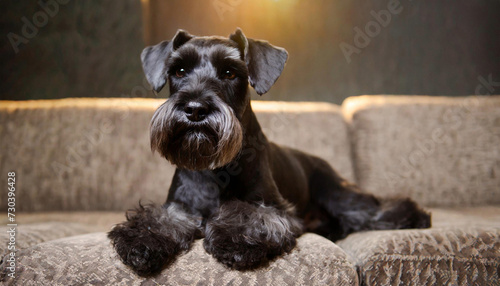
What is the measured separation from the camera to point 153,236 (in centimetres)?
134

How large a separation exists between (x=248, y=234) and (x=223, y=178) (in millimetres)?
344

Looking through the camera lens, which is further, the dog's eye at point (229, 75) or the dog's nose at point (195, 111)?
the dog's eye at point (229, 75)

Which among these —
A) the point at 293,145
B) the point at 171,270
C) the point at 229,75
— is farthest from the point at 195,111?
the point at 293,145

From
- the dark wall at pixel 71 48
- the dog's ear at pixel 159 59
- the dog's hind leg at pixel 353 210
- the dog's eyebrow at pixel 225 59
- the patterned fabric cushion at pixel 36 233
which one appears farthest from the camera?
the dark wall at pixel 71 48

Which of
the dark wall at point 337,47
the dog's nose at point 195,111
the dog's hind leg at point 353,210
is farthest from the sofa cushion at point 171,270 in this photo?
the dark wall at point 337,47

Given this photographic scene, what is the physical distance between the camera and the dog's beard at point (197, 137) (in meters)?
1.40

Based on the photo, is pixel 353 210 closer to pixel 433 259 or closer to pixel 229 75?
pixel 433 259

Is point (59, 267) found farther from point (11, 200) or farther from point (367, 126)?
point (367, 126)

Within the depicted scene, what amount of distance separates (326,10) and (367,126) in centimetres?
125

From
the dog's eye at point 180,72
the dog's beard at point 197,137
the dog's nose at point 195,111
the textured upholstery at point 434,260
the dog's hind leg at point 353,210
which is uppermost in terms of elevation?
the dog's eye at point 180,72

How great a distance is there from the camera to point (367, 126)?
2754 mm

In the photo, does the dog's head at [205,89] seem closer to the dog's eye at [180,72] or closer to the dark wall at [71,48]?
the dog's eye at [180,72]

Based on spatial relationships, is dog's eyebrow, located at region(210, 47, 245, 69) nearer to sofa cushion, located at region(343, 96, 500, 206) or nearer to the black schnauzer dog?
the black schnauzer dog

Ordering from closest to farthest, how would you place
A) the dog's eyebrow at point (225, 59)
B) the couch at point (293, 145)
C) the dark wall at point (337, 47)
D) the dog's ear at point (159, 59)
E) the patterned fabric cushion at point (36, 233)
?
the patterned fabric cushion at point (36, 233) → the dog's eyebrow at point (225, 59) → the dog's ear at point (159, 59) → the couch at point (293, 145) → the dark wall at point (337, 47)
